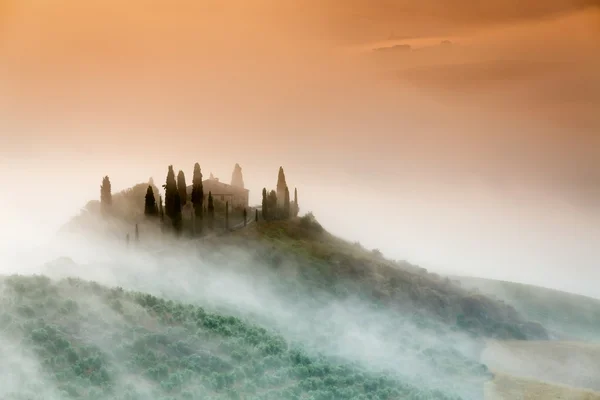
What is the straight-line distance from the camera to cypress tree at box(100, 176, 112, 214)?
24.4 metres

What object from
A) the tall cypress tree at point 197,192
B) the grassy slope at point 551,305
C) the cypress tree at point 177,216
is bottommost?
the grassy slope at point 551,305

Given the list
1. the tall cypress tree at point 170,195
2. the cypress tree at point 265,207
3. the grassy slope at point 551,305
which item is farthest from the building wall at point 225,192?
the grassy slope at point 551,305

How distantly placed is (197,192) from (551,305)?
58.9ft

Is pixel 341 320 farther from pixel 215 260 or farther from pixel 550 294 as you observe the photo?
pixel 550 294

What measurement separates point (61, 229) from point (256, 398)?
1379 centimetres

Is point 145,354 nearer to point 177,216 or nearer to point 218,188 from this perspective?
point 177,216

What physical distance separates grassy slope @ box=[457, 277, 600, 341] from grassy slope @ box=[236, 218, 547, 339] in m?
1.73

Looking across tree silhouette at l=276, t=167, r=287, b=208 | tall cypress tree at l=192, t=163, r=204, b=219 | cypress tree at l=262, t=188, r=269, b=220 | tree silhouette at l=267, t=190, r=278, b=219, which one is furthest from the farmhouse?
tall cypress tree at l=192, t=163, r=204, b=219

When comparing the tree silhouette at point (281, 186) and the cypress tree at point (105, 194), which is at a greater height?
the tree silhouette at point (281, 186)

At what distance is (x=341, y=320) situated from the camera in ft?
68.0

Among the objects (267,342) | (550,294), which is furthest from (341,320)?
(550,294)

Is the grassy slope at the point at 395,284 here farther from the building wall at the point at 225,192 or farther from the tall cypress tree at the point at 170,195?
the tall cypress tree at the point at 170,195

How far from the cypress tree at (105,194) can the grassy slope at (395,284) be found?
570 centimetres

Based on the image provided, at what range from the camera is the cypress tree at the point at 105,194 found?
24416 mm
